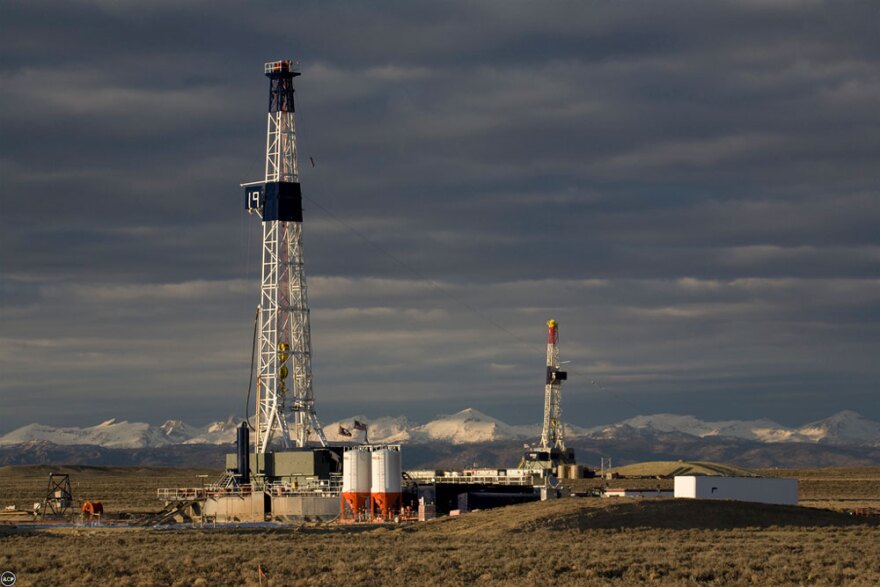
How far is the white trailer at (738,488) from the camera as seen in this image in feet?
222

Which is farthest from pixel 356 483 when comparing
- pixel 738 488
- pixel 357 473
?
pixel 738 488

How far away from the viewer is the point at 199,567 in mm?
38688

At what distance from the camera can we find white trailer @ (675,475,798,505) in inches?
2660

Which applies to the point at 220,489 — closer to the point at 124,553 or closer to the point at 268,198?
the point at 268,198

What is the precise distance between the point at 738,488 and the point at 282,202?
27272mm

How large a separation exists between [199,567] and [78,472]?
503 feet

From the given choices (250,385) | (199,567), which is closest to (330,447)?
(250,385)

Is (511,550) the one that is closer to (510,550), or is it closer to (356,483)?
(510,550)

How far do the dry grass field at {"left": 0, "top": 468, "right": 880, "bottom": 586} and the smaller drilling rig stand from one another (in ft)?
246

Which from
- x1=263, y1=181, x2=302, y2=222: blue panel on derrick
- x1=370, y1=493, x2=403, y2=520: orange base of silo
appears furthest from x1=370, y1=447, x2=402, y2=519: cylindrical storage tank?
x1=263, y1=181, x2=302, y2=222: blue panel on derrick

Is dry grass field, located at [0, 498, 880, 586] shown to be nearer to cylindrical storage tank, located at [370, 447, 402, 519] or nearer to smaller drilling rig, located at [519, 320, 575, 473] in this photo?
cylindrical storage tank, located at [370, 447, 402, 519]

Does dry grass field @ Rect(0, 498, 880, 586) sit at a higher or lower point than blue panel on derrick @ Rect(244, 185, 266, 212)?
lower

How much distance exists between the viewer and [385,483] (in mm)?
63906

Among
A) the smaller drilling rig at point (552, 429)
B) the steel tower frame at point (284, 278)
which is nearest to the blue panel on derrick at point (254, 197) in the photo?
the steel tower frame at point (284, 278)
